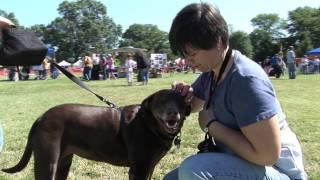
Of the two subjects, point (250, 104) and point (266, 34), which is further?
point (266, 34)

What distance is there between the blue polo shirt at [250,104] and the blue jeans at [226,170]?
101 mm

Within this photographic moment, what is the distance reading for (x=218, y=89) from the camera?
3.13 m

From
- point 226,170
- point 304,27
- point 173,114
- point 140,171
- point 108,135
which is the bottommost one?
point 140,171

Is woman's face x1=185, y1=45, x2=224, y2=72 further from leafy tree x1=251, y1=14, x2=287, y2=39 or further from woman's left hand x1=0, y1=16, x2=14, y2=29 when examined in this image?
leafy tree x1=251, y1=14, x2=287, y2=39

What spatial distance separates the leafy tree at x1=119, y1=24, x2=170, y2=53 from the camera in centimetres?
11949

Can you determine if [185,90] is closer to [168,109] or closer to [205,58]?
[168,109]

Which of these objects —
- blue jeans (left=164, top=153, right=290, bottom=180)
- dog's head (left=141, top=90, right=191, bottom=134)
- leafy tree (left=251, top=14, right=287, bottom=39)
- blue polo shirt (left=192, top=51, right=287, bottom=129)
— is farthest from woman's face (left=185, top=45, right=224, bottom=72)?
leafy tree (left=251, top=14, right=287, bottom=39)

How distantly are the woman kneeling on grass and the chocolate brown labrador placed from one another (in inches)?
40.2

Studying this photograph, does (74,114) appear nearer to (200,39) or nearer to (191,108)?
(191,108)

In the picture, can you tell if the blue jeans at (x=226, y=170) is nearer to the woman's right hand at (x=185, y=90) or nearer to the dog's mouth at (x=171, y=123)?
the woman's right hand at (x=185, y=90)

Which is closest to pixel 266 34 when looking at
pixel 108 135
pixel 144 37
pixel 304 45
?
pixel 304 45

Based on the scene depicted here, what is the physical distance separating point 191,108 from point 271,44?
100m

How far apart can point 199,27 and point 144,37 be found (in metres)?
122

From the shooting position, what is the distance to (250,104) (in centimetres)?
288
